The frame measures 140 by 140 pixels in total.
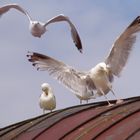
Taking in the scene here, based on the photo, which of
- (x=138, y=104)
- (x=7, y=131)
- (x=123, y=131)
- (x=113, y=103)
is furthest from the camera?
(x=7, y=131)

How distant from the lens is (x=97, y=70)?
19375 millimetres

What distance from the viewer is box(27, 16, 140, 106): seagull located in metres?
19.2

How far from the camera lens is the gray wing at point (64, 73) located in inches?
784

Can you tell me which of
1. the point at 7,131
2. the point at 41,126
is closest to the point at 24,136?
the point at 41,126

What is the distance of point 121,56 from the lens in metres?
19.4

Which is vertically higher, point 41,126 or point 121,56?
point 121,56

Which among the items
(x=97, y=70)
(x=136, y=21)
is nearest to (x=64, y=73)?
(x=97, y=70)

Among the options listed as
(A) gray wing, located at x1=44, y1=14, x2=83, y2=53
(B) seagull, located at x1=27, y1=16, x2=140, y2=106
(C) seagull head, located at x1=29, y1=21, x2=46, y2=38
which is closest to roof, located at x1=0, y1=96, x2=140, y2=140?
(B) seagull, located at x1=27, y1=16, x2=140, y2=106

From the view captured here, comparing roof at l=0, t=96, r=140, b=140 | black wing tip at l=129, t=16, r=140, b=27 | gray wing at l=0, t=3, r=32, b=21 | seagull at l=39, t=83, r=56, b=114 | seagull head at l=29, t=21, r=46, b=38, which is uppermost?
gray wing at l=0, t=3, r=32, b=21

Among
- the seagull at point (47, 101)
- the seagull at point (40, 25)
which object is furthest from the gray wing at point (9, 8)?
the seagull at point (47, 101)

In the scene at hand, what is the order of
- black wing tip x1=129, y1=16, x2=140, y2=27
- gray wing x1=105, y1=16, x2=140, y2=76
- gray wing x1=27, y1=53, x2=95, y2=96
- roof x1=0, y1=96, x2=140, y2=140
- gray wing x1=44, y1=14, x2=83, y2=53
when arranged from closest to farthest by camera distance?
roof x1=0, y1=96, x2=140, y2=140, black wing tip x1=129, y1=16, x2=140, y2=27, gray wing x1=105, y1=16, x2=140, y2=76, gray wing x1=27, y1=53, x2=95, y2=96, gray wing x1=44, y1=14, x2=83, y2=53

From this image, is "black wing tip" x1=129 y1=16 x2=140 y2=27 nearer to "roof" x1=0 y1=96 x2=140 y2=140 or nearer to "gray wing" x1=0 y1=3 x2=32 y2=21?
"roof" x1=0 y1=96 x2=140 y2=140

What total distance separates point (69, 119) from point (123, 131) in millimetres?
2913

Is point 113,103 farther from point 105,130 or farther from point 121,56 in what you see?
point 105,130
